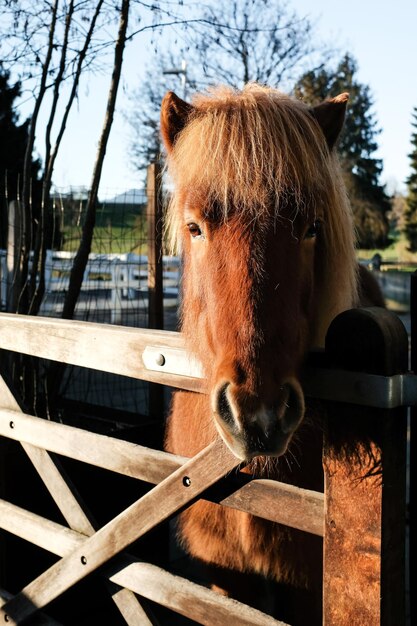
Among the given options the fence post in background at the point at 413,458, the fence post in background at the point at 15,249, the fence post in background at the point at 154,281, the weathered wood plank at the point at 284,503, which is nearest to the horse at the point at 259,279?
the weathered wood plank at the point at 284,503

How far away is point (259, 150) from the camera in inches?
68.8

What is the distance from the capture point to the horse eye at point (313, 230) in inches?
70.7

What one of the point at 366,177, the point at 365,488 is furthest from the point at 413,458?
the point at 366,177

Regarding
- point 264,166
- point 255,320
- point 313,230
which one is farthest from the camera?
point 313,230

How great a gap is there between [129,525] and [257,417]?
854 millimetres

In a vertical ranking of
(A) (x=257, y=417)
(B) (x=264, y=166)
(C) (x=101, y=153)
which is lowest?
(A) (x=257, y=417)

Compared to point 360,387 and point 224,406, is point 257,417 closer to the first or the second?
point 224,406

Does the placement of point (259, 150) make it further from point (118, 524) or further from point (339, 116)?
point (118, 524)

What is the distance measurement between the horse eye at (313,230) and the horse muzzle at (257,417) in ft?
1.83

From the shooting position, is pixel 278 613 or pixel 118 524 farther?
pixel 278 613

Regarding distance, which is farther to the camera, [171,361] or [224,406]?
[171,361]

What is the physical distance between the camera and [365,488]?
1413 millimetres

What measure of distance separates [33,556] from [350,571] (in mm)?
2441

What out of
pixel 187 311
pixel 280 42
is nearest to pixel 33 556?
pixel 187 311
